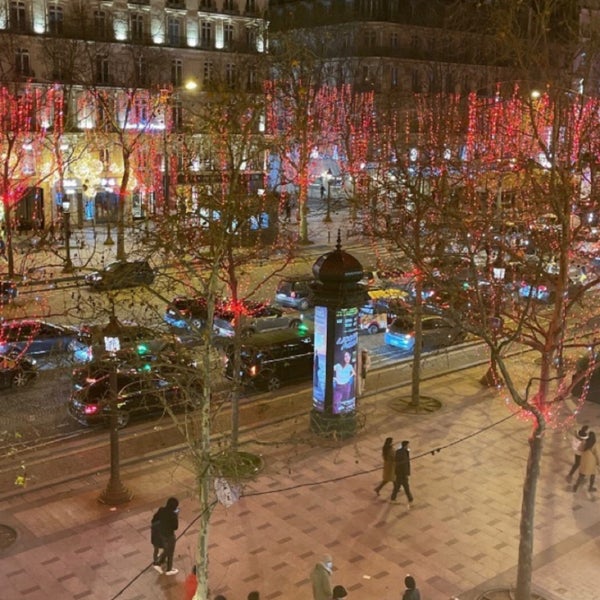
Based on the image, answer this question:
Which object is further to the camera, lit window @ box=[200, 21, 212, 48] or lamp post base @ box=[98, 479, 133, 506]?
→ lit window @ box=[200, 21, 212, 48]

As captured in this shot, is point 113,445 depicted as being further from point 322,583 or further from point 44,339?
point 44,339

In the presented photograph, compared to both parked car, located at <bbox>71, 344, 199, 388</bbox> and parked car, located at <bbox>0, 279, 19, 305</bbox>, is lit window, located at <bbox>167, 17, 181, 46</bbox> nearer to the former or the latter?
parked car, located at <bbox>0, 279, 19, 305</bbox>

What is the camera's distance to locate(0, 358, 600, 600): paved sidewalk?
14281mm

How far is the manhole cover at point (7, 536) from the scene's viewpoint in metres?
15.3

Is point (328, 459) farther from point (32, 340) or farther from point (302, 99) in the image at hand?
point (302, 99)

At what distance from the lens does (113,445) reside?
16.8 meters

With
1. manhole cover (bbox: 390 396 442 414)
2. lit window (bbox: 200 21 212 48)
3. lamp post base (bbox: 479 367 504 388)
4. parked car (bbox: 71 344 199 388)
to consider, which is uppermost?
lit window (bbox: 200 21 212 48)

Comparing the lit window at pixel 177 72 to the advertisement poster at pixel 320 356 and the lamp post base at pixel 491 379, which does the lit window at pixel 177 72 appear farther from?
the advertisement poster at pixel 320 356

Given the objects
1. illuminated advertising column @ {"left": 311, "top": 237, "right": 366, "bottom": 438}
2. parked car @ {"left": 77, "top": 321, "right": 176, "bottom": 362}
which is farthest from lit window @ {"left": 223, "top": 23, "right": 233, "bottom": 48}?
parked car @ {"left": 77, "top": 321, "right": 176, "bottom": 362}

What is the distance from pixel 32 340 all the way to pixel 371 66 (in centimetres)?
4395

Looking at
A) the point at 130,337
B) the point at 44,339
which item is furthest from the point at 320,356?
the point at 44,339

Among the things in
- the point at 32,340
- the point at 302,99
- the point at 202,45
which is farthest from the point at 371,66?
the point at 32,340

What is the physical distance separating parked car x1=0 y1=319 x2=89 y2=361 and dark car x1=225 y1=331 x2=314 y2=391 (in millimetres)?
4940

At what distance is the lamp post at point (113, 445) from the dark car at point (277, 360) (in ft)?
22.4
